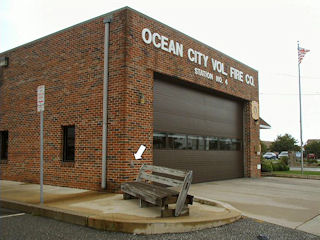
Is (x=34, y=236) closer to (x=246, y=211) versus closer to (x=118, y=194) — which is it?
(x=118, y=194)

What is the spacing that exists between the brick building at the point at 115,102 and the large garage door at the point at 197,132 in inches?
1.6

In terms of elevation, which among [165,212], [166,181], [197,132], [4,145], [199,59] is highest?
[199,59]

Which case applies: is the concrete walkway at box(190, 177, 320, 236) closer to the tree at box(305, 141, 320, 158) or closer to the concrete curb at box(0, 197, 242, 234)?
the concrete curb at box(0, 197, 242, 234)

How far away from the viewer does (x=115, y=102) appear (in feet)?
31.5

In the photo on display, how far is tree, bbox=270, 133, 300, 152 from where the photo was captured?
251 ft

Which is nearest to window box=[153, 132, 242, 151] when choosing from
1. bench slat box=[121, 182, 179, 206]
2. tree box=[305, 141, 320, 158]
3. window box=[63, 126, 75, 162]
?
window box=[63, 126, 75, 162]

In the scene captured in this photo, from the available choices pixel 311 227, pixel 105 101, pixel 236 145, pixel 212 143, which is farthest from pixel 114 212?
pixel 236 145

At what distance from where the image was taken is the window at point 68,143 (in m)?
11.0

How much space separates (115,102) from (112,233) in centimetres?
473

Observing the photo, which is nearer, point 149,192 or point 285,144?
point 149,192

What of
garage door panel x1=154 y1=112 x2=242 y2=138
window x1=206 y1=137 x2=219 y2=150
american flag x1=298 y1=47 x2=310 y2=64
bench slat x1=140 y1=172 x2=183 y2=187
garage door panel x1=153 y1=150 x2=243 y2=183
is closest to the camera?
bench slat x1=140 y1=172 x2=183 y2=187

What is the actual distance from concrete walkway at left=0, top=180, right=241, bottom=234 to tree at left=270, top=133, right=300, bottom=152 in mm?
74820

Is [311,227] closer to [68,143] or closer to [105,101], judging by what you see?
[105,101]

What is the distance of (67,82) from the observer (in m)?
11.1
